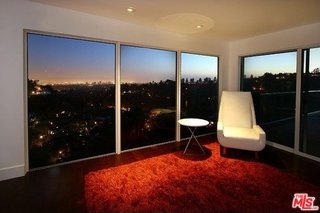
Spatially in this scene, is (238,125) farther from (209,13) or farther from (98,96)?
(98,96)

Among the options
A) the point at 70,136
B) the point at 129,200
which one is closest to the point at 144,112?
the point at 70,136

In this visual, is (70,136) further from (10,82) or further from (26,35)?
(26,35)

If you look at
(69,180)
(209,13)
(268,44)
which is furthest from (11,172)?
(268,44)

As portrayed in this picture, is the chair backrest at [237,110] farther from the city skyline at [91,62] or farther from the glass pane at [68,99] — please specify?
the glass pane at [68,99]

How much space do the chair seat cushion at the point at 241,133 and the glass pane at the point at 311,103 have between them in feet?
3.02

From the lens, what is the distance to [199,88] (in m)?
4.64

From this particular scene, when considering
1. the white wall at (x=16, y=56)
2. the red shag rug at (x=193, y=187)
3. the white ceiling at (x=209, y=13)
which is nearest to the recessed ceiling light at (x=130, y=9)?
the white ceiling at (x=209, y=13)

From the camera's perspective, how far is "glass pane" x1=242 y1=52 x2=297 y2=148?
3.73 meters

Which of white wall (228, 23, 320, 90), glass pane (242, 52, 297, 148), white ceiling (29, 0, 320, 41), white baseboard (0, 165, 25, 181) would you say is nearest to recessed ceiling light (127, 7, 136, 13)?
white ceiling (29, 0, 320, 41)

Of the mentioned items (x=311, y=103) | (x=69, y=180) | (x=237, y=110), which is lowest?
(x=69, y=180)

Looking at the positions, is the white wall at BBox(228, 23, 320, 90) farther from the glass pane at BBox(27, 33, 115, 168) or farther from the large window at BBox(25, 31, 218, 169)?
the glass pane at BBox(27, 33, 115, 168)

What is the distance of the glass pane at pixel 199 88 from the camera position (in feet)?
14.2

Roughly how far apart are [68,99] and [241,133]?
9.57 feet

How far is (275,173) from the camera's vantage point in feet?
9.15
